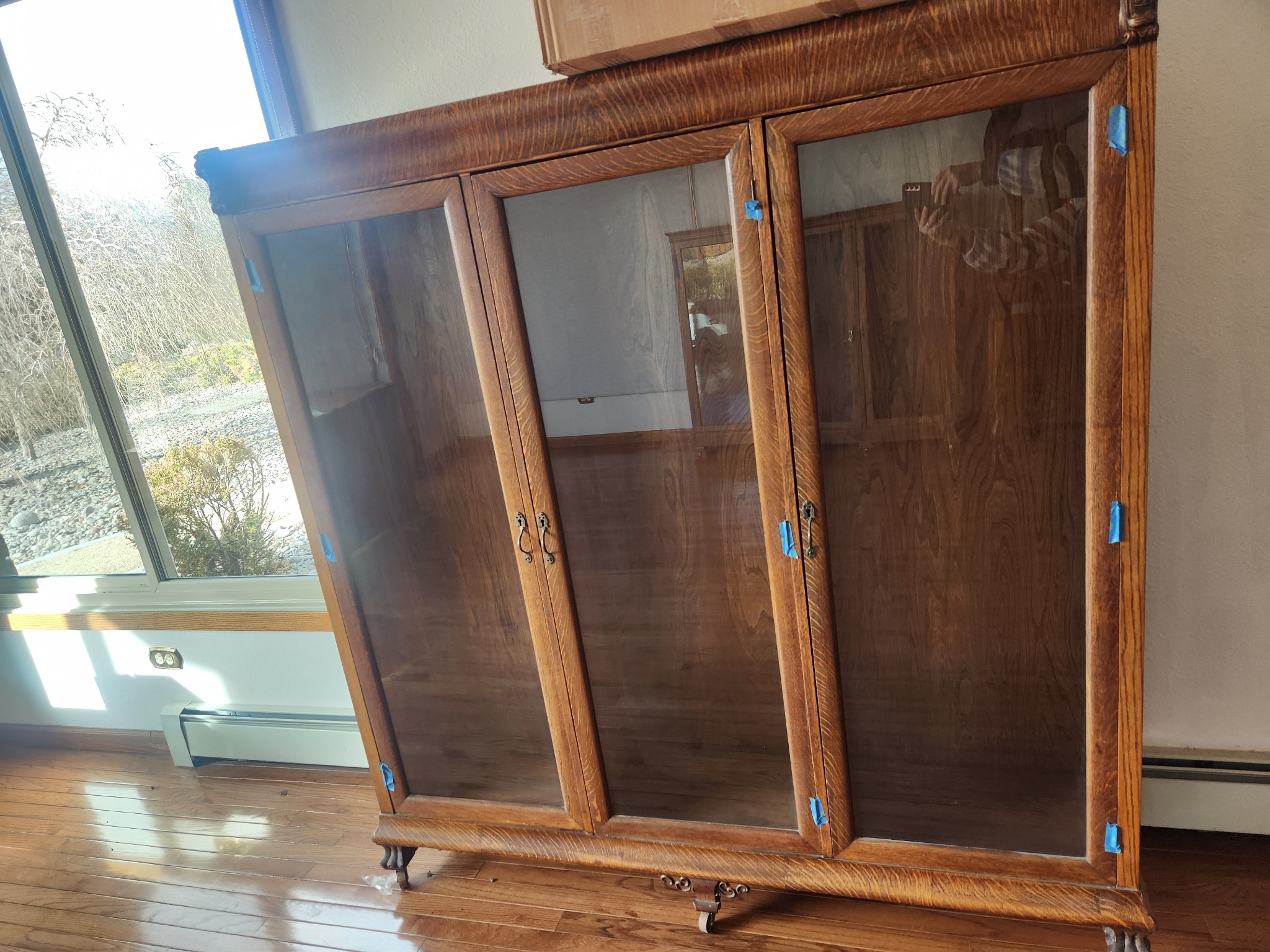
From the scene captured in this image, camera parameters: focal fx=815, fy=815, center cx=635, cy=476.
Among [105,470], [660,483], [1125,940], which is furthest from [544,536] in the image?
[105,470]

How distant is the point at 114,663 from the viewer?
260 cm

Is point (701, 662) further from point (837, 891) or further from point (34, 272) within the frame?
point (34, 272)

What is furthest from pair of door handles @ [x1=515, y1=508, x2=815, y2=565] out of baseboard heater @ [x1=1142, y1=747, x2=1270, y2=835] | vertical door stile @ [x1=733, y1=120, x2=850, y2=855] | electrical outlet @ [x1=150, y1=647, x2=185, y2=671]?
electrical outlet @ [x1=150, y1=647, x2=185, y2=671]

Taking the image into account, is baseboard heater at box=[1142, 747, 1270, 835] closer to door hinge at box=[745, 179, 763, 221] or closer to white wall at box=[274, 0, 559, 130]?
door hinge at box=[745, 179, 763, 221]

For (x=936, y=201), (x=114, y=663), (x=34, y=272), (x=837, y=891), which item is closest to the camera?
(x=936, y=201)

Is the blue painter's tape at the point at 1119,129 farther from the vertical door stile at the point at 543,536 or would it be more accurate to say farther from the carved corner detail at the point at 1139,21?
the vertical door stile at the point at 543,536

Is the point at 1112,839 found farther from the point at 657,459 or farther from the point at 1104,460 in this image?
the point at 657,459

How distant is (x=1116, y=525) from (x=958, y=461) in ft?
0.79

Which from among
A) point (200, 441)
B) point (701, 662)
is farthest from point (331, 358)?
point (200, 441)

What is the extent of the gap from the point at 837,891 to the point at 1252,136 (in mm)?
1528

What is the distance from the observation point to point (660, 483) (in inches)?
57.6

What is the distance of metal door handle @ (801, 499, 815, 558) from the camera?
1344mm

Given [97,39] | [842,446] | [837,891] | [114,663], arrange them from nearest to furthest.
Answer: [842,446], [837,891], [97,39], [114,663]

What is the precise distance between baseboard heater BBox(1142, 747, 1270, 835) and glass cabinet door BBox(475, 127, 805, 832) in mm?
820
